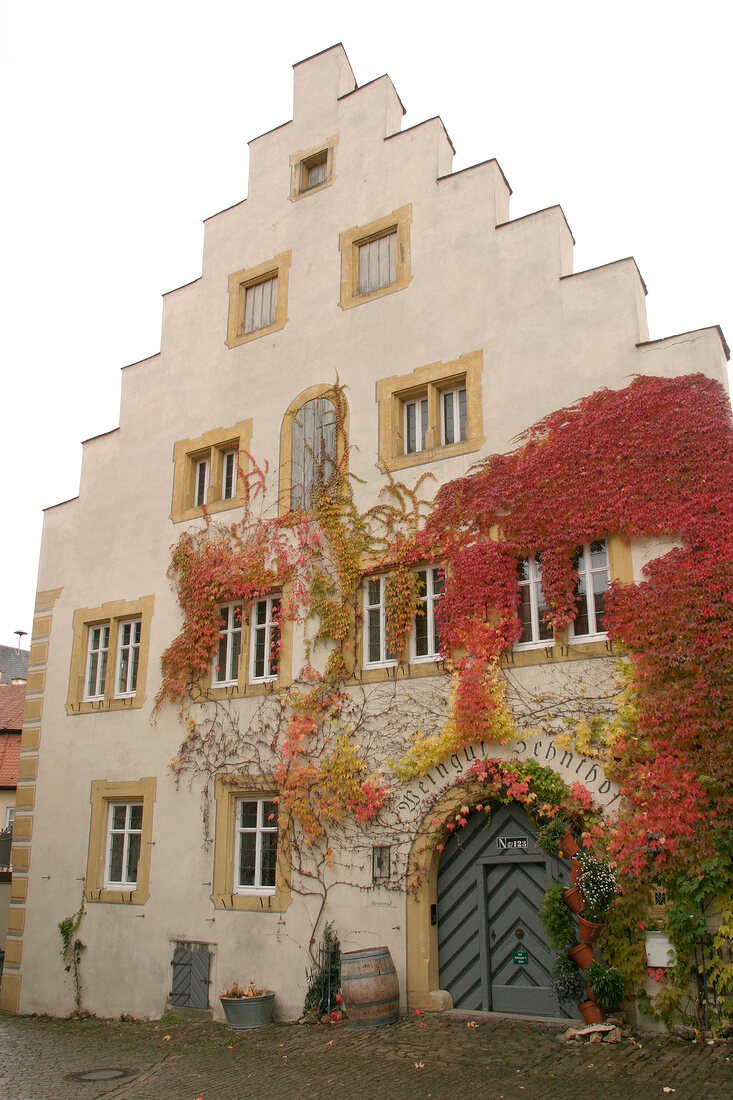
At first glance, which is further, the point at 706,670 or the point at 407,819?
the point at 407,819

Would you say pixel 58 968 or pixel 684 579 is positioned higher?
pixel 684 579

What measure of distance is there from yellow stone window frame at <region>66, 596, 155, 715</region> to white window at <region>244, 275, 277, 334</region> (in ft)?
16.7

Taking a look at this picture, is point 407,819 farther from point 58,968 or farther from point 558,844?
point 58,968

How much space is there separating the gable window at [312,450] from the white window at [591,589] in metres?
4.38

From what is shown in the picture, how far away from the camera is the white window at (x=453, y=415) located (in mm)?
13344

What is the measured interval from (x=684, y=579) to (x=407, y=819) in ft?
15.2

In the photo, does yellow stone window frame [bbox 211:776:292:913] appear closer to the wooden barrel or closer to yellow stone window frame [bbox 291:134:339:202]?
the wooden barrel

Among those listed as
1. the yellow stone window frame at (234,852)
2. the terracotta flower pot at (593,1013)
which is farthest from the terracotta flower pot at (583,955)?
the yellow stone window frame at (234,852)

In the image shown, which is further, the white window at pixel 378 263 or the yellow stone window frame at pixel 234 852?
the white window at pixel 378 263

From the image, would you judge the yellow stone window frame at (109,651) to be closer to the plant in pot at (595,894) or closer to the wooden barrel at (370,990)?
the wooden barrel at (370,990)

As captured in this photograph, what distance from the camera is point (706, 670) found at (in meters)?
9.88

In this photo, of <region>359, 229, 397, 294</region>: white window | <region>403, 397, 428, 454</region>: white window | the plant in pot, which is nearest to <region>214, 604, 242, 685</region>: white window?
<region>403, 397, 428, 454</region>: white window

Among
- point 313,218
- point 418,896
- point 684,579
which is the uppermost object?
point 313,218

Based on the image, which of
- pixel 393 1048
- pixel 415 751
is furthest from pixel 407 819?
pixel 393 1048
